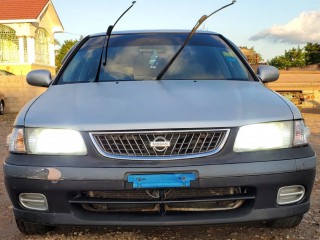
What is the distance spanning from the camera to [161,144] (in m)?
2.80

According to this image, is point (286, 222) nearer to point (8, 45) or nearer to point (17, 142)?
point (17, 142)

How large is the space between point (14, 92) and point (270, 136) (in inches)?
660

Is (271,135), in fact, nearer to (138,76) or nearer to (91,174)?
(91,174)

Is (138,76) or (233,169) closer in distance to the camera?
(233,169)

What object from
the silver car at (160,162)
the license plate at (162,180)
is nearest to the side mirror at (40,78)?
the silver car at (160,162)

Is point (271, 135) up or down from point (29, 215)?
up

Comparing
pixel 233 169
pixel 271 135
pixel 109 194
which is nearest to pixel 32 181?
pixel 109 194

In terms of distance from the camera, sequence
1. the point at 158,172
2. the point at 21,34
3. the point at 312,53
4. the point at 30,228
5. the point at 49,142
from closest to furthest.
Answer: the point at 158,172, the point at 49,142, the point at 30,228, the point at 21,34, the point at 312,53

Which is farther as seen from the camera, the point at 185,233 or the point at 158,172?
the point at 185,233

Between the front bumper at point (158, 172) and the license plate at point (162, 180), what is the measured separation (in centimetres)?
2

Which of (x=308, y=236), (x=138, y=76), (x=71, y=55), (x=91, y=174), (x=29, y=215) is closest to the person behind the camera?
(x=91, y=174)

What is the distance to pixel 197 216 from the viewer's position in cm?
284

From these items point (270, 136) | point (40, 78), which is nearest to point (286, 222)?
point (270, 136)

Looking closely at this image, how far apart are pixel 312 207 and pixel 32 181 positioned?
2558 mm
